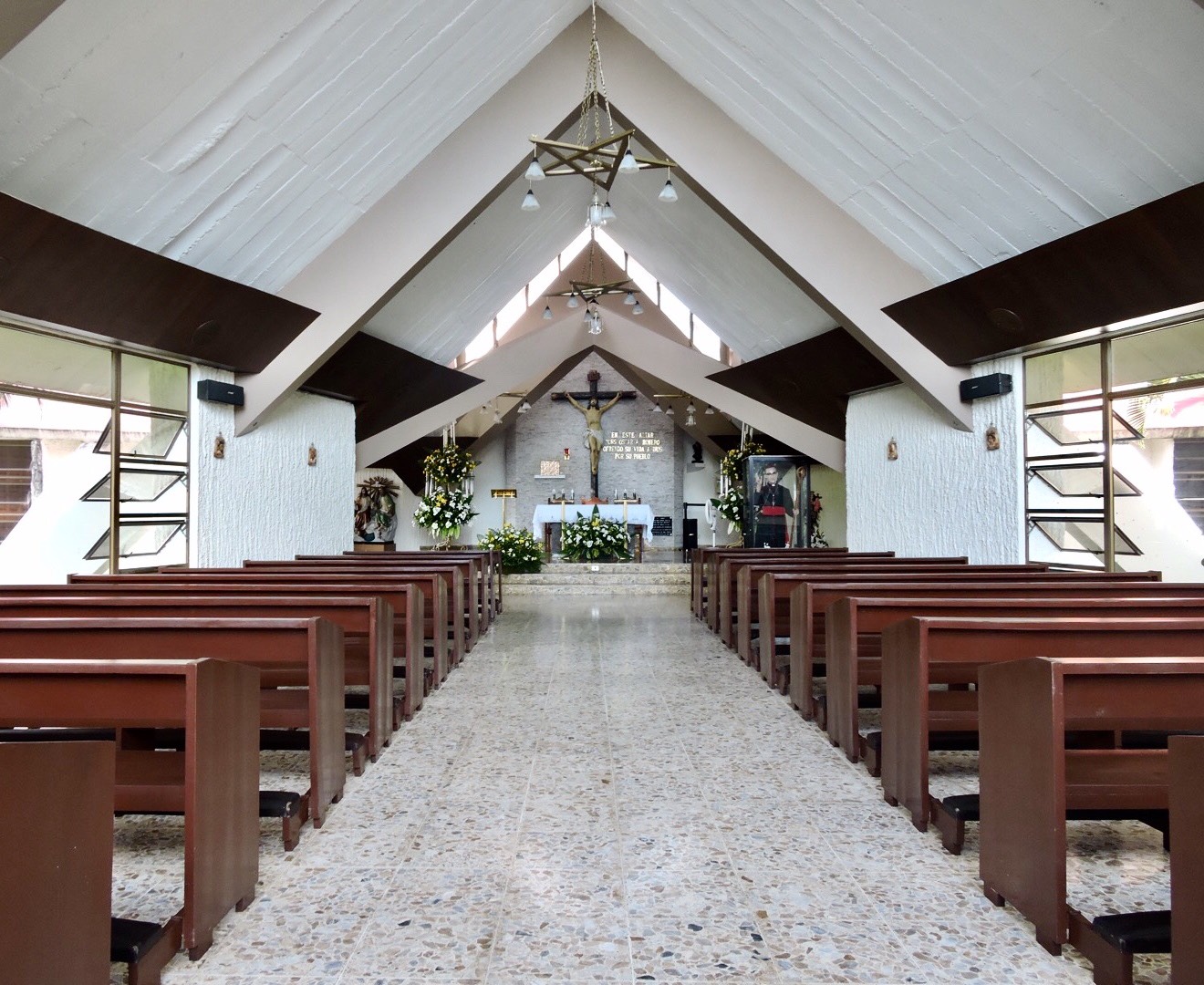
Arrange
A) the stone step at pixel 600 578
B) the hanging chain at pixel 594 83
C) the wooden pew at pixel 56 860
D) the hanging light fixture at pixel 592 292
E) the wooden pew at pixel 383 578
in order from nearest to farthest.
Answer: the wooden pew at pixel 56 860
the wooden pew at pixel 383 578
the hanging chain at pixel 594 83
the hanging light fixture at pixel 592 292
the stone step at pixel 600 578

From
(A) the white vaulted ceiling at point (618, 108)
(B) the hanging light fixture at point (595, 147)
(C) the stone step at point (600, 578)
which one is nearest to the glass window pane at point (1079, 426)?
(A) the white vaulted ceiling at point (618, 108)

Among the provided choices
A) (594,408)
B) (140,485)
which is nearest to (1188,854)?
(140,485)

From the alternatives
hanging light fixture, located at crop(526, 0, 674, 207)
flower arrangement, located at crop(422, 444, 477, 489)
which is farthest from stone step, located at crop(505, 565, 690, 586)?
hanging light fixture, located at crop(526, 0, 674, 207)

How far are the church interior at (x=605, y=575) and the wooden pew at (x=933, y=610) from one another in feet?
0.09

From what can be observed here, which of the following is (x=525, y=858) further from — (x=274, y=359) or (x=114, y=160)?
(x=274, y=359)

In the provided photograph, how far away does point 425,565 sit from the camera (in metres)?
6.61

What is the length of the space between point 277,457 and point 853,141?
19.8 feet

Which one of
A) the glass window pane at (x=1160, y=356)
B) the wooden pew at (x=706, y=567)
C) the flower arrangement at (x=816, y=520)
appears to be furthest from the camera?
the flower arrangement at (x=816, y=520)

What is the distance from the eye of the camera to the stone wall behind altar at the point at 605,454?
16.9 m

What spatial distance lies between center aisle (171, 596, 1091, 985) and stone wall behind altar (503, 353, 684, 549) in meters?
12.9

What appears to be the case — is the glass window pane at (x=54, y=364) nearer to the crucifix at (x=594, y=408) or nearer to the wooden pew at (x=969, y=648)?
the wooden pew at (x=969, y=648)

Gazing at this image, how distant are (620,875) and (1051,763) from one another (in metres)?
1.21

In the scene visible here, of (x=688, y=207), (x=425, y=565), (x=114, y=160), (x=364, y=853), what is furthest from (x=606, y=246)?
(x=364, y=853)

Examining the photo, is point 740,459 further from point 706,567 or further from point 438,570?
point 438,570
